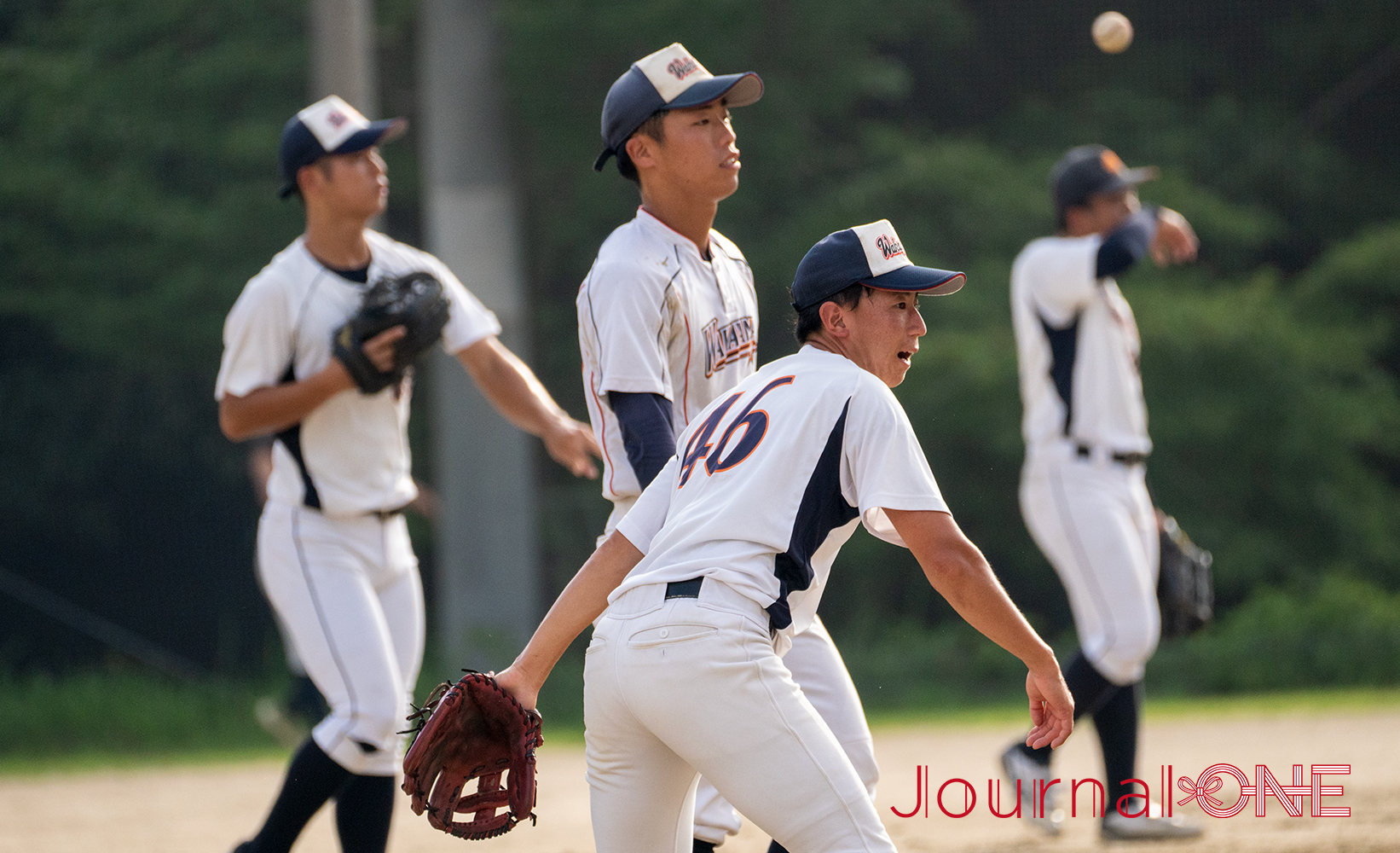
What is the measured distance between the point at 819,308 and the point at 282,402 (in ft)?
5.86

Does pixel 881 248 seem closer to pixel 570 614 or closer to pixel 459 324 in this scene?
pixel 570 614

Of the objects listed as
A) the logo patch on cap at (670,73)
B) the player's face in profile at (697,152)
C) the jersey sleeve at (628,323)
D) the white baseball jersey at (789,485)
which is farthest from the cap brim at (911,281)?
the logo patch on cap at (670,73)

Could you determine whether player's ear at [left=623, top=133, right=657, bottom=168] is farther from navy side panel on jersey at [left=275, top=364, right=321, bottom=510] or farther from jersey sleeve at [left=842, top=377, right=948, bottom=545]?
navy side panel on jersey at [left=275, top=364, right=321, bottom=510]

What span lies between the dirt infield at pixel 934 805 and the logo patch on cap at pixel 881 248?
8.42ft

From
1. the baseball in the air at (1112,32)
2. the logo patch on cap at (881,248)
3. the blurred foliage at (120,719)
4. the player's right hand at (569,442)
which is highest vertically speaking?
the baseball in the air at (1112,32)

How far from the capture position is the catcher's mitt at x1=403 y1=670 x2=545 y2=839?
9.22 ft

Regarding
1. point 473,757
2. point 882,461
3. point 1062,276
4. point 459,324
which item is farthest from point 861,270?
point 1062,276

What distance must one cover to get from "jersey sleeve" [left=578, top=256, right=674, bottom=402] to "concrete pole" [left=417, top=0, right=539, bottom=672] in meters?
7.31

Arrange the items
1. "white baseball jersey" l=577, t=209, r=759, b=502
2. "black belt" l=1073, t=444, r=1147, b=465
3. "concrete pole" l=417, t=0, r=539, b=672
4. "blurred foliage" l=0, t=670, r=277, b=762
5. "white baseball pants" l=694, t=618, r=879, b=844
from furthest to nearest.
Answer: "concrete pole" l=417, t=0, r=539, b=672 < "blurred foliage" l=0, t=670, r=277, b=762 < "black belt" l=1073, t=444, r=1147, b=465 < "white baseball jersey" l=577, t=209, r=759, b=502 < "white baseball pants" l=694, t=618, r=879, b=844

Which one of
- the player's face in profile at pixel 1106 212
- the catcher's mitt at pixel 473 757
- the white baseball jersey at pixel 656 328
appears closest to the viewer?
the catcher's mitt at pixel 473 757

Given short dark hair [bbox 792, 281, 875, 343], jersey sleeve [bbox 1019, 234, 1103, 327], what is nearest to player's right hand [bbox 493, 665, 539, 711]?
short dark hair [bbox 792, 281, 875, 343]

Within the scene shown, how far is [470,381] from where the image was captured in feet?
35.7

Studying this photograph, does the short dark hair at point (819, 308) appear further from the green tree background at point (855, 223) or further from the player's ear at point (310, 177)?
the green tree background at point (855, 223)

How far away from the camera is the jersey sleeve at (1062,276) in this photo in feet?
17.1
